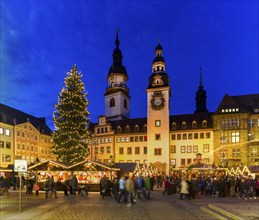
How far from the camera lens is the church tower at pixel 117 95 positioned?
7856 cm

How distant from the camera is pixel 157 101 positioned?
68.7m

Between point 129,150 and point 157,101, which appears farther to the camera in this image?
point 129,150

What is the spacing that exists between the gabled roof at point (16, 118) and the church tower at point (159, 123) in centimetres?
2742

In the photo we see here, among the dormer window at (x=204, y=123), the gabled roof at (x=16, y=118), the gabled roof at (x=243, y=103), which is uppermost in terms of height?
the gabled roof at (x=243, y=103)

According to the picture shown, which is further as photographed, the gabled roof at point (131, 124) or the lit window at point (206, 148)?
the gabled roof at point (131, 124)

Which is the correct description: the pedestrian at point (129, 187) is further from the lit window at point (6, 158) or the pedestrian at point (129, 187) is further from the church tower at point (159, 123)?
the lit window at point (6, 158)

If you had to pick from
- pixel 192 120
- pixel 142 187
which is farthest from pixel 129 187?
pixel 192 120

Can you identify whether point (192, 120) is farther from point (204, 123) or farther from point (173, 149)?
point (173, 149)

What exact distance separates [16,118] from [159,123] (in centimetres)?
2981

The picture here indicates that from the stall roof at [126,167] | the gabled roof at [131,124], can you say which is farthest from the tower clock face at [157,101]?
the stall roof at [126,167]

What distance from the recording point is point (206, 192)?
1314 inches

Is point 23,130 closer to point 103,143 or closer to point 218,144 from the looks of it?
point 103,143

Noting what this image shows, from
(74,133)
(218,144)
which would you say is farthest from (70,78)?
(218,144)

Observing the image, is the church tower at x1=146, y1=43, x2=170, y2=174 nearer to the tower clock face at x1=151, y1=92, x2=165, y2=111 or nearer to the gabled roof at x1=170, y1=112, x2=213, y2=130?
the tower clock face at x1=151, y1=92, x2=165, y2=111
